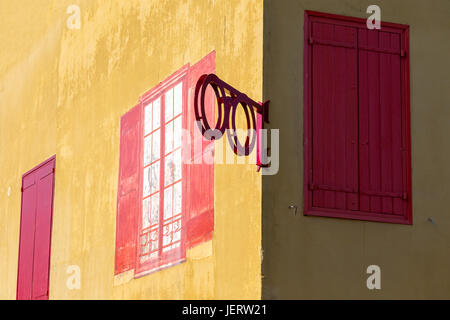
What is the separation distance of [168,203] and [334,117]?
219 cm

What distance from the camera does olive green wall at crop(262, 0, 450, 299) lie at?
33.9 ft

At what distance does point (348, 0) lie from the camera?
1116 centimetres

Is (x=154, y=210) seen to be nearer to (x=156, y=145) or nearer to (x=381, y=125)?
(x=156, y=145)

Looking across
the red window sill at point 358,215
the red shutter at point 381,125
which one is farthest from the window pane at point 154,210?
the red shutter at point 381,125

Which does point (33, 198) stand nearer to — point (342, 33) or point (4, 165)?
point (4, 165)

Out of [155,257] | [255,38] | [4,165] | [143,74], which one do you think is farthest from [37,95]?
[255,38]

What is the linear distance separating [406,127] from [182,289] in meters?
2.63

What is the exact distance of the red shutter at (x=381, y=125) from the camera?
10812 mm

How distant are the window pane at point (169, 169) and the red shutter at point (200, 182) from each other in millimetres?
362

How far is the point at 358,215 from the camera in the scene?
10.6 metres

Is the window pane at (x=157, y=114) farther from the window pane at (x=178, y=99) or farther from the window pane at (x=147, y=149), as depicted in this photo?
the window pane at (x=178, y=99)

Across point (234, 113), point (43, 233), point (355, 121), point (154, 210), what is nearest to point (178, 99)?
point (154, 210)

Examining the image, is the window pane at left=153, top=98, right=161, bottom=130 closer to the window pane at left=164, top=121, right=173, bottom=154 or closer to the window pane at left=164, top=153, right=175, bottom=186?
the window pane at left=164, top=121, right=173, bottom=154

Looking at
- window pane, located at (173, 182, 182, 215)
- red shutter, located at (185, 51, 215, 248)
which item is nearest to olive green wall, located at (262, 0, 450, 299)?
red shutter, located at (185, 51, 215, 248)
